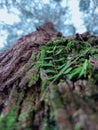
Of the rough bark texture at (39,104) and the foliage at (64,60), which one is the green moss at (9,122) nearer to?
the rough bark texture at (39,104)

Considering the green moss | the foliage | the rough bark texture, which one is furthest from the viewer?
the foliage

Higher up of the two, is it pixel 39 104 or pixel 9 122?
pixel 39 104

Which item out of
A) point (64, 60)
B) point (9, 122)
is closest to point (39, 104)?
point (9, 122)

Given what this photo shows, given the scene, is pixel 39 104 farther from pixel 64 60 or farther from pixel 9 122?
pixel 64 60

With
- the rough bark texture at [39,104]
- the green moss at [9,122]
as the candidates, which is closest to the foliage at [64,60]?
the rough bark texture at [39,104]

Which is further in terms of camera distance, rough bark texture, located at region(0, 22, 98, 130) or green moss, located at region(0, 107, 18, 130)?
green moss, located at region(0, 107, 18, 130)

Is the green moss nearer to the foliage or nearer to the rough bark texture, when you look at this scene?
the rough bark texture

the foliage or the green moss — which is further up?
the foliage

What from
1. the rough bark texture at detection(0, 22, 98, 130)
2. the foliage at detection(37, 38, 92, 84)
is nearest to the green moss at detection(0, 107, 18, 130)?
the rough bark texture at detection(0, 22, 98, 130)

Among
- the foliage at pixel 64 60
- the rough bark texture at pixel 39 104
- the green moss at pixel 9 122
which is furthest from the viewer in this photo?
the foliage at pixel 64 60

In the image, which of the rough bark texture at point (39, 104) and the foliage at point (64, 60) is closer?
the rough bark texture at point (39, 104)
